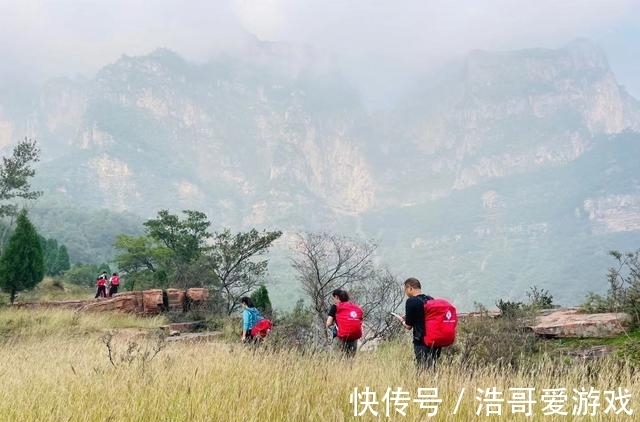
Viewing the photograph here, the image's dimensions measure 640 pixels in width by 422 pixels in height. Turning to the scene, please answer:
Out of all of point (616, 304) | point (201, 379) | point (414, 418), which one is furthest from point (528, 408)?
point (616, 304)

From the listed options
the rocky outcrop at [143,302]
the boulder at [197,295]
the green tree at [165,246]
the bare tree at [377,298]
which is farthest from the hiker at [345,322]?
the green tree at [165,246]

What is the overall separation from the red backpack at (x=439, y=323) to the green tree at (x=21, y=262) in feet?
81.1

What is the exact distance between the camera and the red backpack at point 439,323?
6.82 metres

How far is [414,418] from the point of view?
4027 mm

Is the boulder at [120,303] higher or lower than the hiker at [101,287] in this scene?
lower

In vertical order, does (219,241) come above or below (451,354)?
above

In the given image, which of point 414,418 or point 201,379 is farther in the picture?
point 201,379

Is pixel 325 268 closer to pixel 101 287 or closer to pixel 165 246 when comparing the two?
pixel 101 287

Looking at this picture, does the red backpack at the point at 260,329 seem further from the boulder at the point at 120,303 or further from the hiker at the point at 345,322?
the boulder at the point at 120,303

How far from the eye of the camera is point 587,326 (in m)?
9.98

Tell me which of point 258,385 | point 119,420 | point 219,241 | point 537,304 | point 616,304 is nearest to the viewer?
point 119,420

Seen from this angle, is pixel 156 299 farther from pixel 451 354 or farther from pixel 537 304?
pixel 451 354

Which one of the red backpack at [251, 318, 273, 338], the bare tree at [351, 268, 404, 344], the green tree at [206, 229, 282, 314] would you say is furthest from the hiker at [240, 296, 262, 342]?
the green tree at [206, 229, 282, 314]

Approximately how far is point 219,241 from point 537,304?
19622 millimetres
